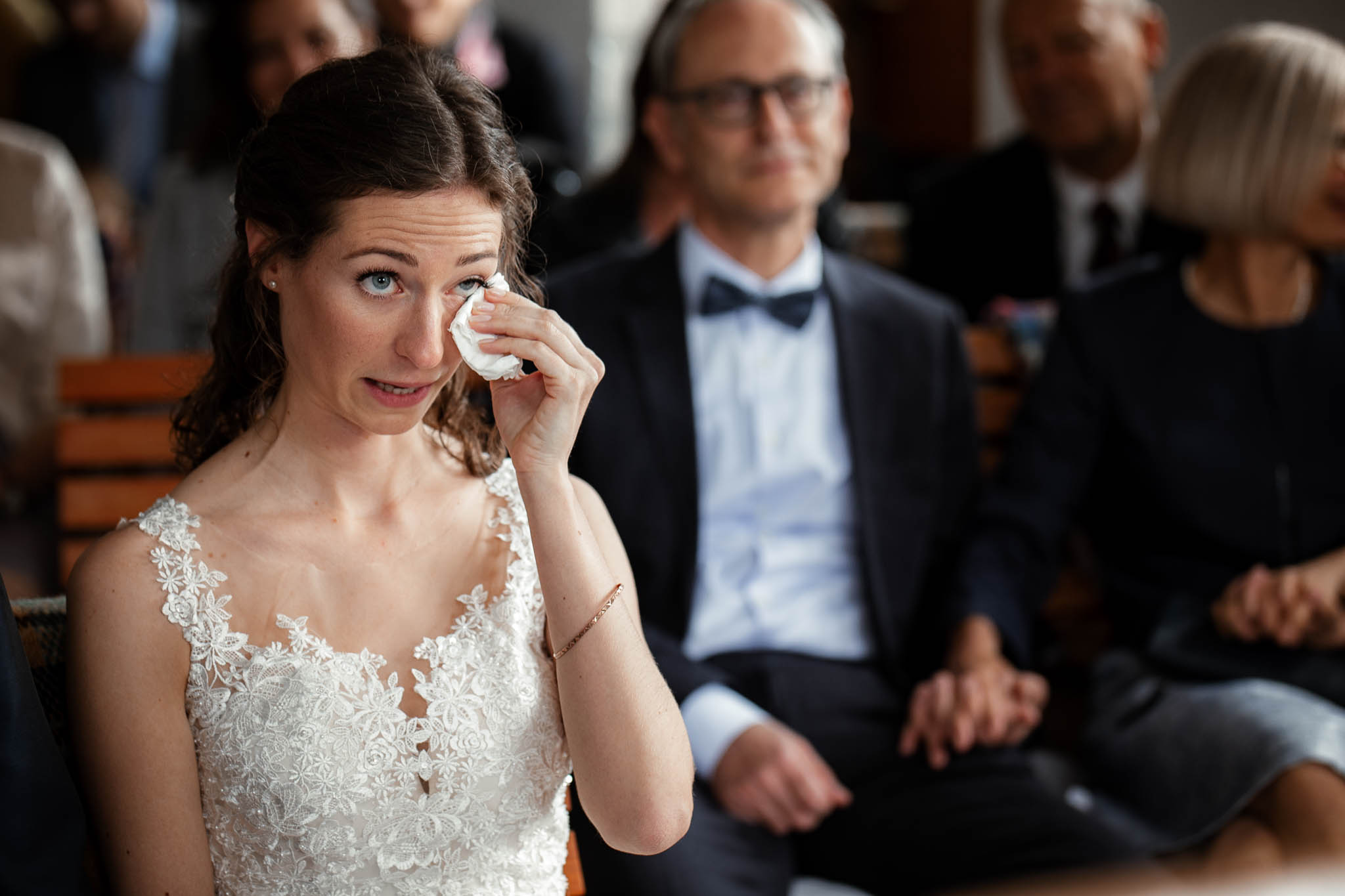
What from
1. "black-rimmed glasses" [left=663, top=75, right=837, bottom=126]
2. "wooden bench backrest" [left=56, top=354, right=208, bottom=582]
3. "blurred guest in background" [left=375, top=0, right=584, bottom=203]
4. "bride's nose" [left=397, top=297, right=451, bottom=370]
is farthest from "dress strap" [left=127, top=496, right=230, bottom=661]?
"blurred guest in background" [left=375, top=0, right=584, bottom=203]

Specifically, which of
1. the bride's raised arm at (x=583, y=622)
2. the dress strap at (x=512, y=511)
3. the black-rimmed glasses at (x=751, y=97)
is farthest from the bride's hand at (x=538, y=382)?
the black-rimmed glasses at (x=751, y=97)

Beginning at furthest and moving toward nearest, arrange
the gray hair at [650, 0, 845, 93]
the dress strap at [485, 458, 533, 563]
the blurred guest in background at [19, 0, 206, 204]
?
the blurred guest in background at [19, 0, 206, 204], the gray hair at [650, 0, 845, 93], the dress strap at [485, 458, 533, 563]

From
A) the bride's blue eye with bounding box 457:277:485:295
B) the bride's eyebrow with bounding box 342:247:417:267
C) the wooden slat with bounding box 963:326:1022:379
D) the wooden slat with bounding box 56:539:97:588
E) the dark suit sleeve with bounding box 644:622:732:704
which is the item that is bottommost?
the wooden slat with bounding box 56:539:97:588

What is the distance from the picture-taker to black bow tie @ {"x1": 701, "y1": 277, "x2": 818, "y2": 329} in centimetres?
219

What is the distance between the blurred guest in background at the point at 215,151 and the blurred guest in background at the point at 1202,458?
1.72m

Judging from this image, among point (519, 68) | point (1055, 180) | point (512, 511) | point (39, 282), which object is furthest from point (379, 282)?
point (519, 68)

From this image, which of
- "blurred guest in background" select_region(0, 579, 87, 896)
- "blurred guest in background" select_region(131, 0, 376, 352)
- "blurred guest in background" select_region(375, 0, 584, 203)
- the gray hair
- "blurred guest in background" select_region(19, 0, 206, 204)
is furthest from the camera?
"blurred guest in background" select_region(19, 0, 206, 204)

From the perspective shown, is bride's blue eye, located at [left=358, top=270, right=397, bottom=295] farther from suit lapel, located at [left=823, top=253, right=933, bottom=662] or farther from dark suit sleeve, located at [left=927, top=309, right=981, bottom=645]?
dark suit sleeve, located at [left=927, top=309, right=981, bottom=645]

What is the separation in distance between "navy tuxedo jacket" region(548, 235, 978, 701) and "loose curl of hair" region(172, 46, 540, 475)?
0.68 metres

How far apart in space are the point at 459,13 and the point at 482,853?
2680mm

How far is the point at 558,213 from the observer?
317cm

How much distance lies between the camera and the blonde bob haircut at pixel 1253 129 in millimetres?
2145

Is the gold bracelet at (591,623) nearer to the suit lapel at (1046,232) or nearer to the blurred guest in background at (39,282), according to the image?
the blurred guest in background at (39,282)

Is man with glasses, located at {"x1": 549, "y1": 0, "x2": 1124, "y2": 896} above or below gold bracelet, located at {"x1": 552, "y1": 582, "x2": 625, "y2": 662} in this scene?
below
